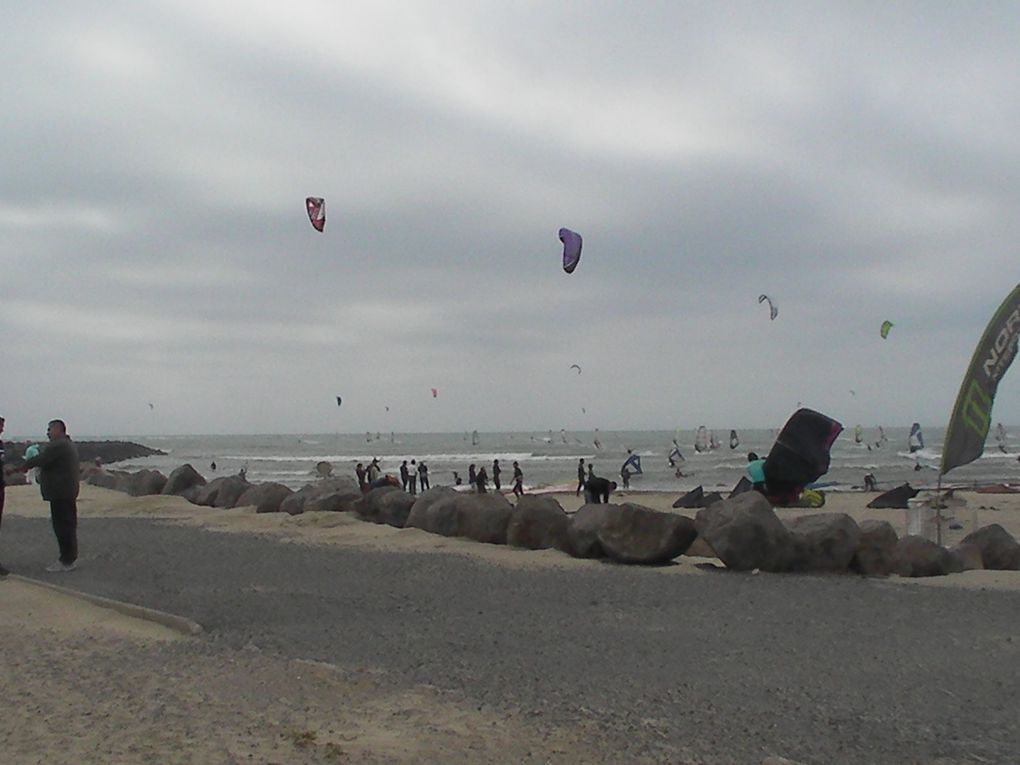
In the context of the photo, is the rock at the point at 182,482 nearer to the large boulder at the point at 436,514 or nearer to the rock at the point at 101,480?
the rock at the point at 101,480

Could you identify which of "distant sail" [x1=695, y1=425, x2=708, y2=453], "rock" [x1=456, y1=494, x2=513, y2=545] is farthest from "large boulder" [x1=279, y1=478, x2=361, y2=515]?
"distant sail" [x1=695, y1=425, x2=708, y2=453]

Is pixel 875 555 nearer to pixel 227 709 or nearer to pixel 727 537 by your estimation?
pixel 727 537

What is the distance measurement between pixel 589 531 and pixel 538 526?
1085 mm

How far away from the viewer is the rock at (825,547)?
34.4 ft

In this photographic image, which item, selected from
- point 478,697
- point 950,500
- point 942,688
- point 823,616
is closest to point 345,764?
point 478,697

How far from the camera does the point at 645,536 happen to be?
36.4ft

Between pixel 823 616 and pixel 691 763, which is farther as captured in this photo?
pixel 823 616

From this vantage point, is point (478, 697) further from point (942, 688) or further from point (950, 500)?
point (950, 500)

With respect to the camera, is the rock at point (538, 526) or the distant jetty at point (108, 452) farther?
the distant jetty at point (108, 452)

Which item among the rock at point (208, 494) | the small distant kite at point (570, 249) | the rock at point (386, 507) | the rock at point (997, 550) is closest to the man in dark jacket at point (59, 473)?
the rock at point (386, 507)

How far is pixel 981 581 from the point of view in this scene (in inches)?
404

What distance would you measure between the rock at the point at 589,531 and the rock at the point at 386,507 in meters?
4.30

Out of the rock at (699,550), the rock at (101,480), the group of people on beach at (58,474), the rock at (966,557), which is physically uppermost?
the group of people on beach at (58,474)

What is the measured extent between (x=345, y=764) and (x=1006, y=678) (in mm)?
4300
